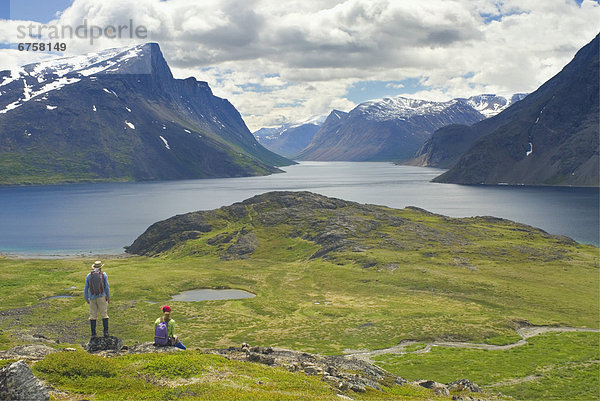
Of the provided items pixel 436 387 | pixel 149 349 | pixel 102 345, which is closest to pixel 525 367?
pixel 436 387

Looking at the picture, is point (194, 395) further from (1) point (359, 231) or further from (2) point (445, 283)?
(1) point (359, 231)

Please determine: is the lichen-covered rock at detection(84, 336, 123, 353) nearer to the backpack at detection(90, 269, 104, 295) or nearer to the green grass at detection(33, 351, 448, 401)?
the backpack at detection(90, 269, 104, 295)

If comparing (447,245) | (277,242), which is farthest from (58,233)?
(447,245)

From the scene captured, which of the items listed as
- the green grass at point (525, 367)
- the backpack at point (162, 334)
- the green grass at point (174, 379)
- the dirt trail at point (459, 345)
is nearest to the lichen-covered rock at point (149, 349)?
the backpack at point (162, 334)

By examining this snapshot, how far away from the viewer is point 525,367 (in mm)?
49156

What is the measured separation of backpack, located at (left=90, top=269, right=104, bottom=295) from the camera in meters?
27.9

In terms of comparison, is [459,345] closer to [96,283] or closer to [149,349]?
[149,349]

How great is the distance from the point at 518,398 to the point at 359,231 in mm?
99040

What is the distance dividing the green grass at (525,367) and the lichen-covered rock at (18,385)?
37330 millimetres

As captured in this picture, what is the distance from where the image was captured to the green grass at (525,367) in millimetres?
42906

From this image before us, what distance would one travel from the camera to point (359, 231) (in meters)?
139

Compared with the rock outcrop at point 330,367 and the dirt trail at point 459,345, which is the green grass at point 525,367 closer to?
the dirt trail at point 459,345

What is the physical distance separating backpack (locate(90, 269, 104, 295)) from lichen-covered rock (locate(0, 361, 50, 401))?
32.5ft

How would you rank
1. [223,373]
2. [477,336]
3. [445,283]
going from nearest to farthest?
[223,373] → [477,336] → [445,283]
